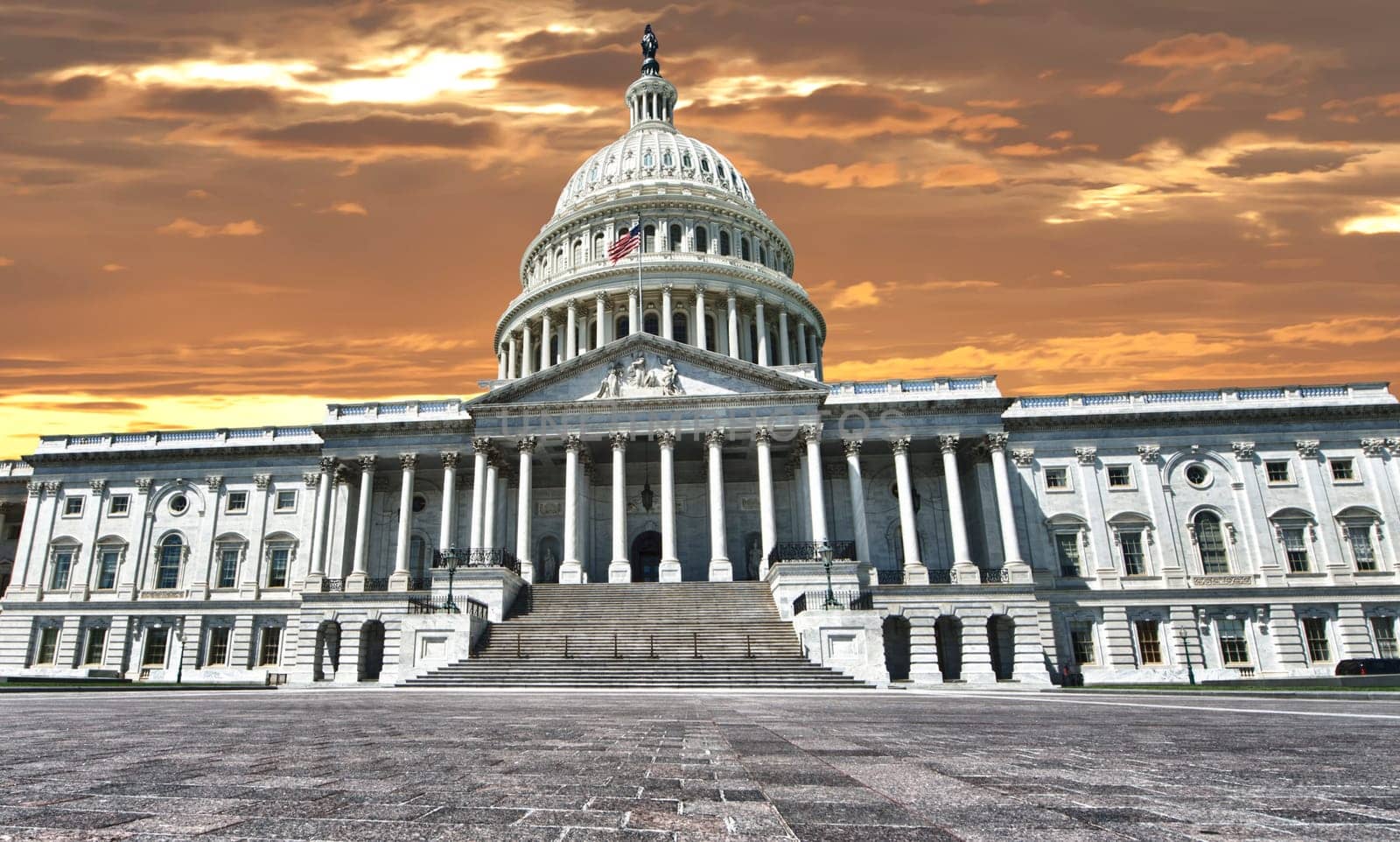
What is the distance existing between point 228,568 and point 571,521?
24.2m

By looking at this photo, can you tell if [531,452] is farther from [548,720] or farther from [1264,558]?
[1264,558]

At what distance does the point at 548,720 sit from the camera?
1048 centimetres

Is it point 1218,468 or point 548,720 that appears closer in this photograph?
point 548,720

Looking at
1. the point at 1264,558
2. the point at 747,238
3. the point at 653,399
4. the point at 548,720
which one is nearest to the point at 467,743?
the point at 548,720

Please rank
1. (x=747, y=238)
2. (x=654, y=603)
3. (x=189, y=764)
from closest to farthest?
(x=189, y=764), (x=654, y=603), (x=747, y=238)

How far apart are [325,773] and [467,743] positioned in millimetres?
2219

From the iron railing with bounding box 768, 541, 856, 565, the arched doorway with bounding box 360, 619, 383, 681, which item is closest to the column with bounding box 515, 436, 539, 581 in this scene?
the arched doorway with bounding box 360, 619, 383, 681

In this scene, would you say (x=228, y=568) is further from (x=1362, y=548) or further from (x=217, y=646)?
(x=1362, y=548)

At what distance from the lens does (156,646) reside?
50.5m

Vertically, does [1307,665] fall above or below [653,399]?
below

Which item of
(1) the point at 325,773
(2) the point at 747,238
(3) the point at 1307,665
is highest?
(2) the point at 747,238

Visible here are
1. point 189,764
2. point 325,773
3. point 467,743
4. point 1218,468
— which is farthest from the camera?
point 1218,468

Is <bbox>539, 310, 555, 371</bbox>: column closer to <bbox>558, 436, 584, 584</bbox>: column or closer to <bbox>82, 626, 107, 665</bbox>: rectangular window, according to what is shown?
<bbox>558, 436, 584, 584</bbox>: column

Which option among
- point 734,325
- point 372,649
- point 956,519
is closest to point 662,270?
point 734,325
